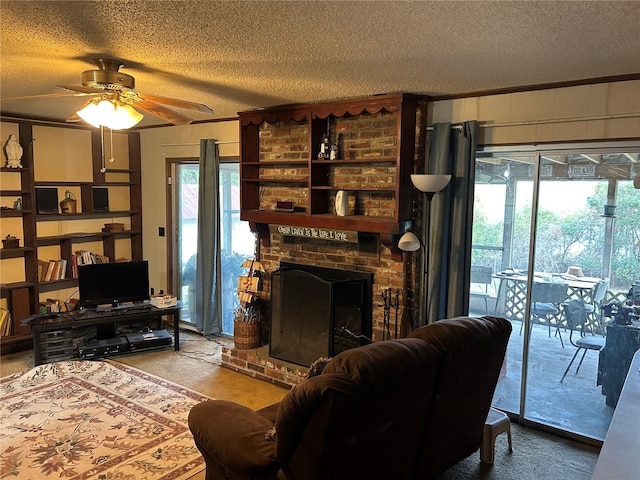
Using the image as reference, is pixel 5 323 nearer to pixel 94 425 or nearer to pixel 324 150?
pixel 94 425

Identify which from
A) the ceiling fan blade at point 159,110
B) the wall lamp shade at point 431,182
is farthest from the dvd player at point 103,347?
the wall lamp shade at point 431,182

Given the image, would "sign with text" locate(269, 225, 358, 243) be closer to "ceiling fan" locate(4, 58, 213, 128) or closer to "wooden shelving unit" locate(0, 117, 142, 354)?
"ceiling fan" locate(4, 58, 213, 128)

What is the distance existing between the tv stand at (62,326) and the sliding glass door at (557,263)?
342 cm

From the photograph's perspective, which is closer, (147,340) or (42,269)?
(147,340)

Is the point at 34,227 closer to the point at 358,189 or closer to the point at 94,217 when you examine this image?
the point at 94,217

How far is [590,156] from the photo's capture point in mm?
3387

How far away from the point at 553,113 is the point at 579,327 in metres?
1.51

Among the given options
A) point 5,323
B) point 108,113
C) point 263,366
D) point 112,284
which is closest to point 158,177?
point 112,284

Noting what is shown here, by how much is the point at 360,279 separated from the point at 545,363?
152 cm

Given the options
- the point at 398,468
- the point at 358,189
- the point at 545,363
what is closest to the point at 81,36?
the point at 358,189

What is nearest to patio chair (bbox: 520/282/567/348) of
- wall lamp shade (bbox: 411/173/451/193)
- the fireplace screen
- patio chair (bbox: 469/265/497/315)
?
patio chair (bbox: 469/265/497/315)

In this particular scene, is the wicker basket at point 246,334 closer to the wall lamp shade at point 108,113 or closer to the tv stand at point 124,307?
the tv stand at point 124,307

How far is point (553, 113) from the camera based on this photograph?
11.2ft

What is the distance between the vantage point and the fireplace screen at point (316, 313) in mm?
4156
